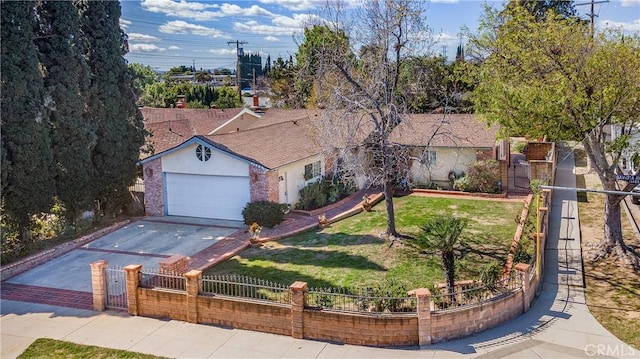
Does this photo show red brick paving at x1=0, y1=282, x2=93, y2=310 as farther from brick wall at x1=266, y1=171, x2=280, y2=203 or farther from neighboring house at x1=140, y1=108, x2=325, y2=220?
brick wall at x1=266, y1=171, x2=280, y2=203

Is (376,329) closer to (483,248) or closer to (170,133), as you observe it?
(483,248)

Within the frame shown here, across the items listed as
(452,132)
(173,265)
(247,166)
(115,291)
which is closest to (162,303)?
(173,265)

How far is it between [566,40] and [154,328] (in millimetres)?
14212

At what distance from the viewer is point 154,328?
12961mm

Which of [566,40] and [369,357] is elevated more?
[566,40]

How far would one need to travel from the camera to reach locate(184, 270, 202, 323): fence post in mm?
13117

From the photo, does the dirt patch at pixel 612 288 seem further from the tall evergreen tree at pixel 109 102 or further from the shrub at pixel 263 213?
the tall evergreen tree at pixel 109 102

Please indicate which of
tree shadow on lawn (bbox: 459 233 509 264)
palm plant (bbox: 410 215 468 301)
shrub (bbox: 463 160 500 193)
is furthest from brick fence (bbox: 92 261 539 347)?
shrub (bbox: 463 160 500 193)

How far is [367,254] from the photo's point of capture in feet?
57.5

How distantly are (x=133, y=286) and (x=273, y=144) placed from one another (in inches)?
490

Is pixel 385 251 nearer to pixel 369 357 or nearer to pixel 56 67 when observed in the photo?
pixel 369 357

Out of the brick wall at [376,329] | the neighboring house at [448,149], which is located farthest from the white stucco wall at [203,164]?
the brick wall at [376,329]

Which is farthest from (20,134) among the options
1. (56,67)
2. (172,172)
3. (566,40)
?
(566,40)

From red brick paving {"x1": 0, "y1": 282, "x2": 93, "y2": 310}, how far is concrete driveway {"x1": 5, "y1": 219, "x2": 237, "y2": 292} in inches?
10.4
